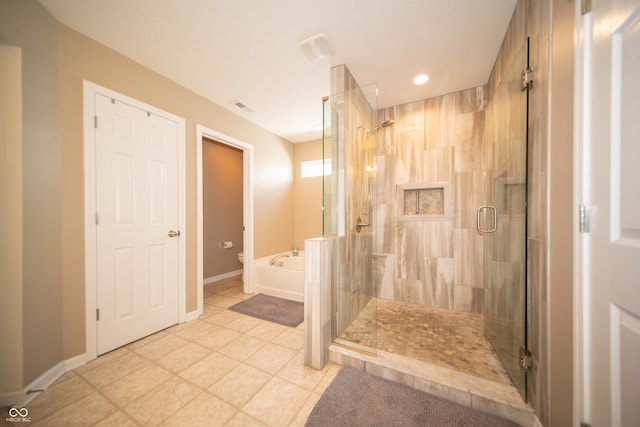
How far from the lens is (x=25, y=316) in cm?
131

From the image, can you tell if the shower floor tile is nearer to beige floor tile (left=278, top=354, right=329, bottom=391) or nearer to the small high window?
beige floor tile (left=278, top=354, right=329, bottom=391)

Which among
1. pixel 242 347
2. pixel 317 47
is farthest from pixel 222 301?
pixel 317 47

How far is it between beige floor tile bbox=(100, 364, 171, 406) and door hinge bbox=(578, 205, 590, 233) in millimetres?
2562

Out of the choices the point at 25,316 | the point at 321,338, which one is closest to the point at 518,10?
the point at 321,338

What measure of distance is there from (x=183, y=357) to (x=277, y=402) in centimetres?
97

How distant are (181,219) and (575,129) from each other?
2997mm

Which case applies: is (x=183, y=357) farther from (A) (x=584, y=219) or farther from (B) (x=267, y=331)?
(A) (x=584, y=219)

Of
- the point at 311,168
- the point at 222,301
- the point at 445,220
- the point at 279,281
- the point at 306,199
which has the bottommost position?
the point at 222,301

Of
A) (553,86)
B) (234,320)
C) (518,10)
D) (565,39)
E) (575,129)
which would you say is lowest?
(234,320)

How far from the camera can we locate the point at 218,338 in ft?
6.47

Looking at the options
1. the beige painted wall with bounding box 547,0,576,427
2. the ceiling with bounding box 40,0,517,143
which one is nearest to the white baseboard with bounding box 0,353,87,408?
the ceiling with bounding box 40,0,517,143

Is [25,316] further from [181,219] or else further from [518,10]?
[518,10]

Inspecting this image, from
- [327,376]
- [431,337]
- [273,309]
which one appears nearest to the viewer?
[327,376]

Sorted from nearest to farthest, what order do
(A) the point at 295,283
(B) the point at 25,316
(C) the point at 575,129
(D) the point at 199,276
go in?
(C) the point at 575,129 < (B) the point at 25,316 < (D) the point at 199,276 < (A) the point at 295,283
